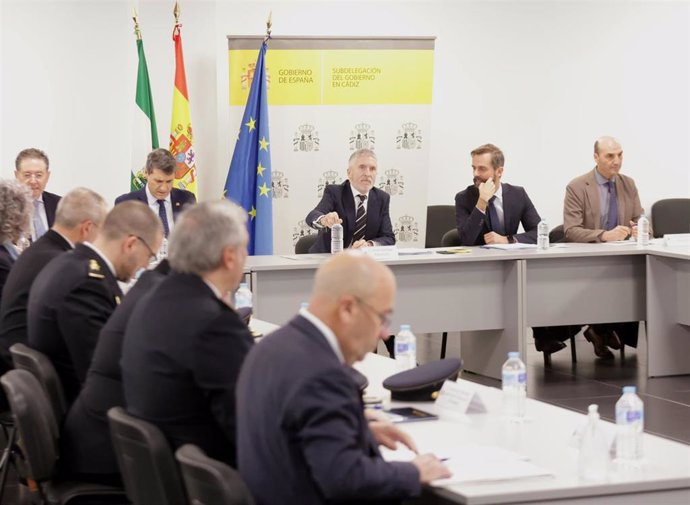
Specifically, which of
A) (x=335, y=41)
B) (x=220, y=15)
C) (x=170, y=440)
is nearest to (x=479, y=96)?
(x=335, y=41)

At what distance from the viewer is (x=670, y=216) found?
9.63 m

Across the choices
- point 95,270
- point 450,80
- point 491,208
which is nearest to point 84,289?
point 95,270

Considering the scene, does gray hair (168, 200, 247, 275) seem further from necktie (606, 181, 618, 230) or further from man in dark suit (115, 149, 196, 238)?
necktie (606, 181, 618, 230)

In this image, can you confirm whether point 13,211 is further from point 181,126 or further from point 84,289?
point 181,126

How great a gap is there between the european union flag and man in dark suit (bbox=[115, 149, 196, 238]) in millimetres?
1645

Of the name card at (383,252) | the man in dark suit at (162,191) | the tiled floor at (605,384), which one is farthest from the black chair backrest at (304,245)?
the tiled floor at (605,384)

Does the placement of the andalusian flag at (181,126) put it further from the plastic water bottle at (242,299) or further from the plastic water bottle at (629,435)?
the plastic water bottle at (629,435)

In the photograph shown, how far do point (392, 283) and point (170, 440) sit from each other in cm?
73

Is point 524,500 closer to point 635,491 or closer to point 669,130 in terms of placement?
point 635,491

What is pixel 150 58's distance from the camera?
8797 millimetres

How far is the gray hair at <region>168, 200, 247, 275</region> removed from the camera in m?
2.71

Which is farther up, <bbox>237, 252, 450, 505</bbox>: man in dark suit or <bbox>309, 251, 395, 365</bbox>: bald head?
<bbox>309, 251, 395, 365</bbox>: bald head

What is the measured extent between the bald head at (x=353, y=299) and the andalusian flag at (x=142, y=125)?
628cm

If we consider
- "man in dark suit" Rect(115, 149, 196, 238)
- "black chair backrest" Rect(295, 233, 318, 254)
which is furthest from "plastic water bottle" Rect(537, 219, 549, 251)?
"man in dark suit" Rect(115, 149, 196, 238)
